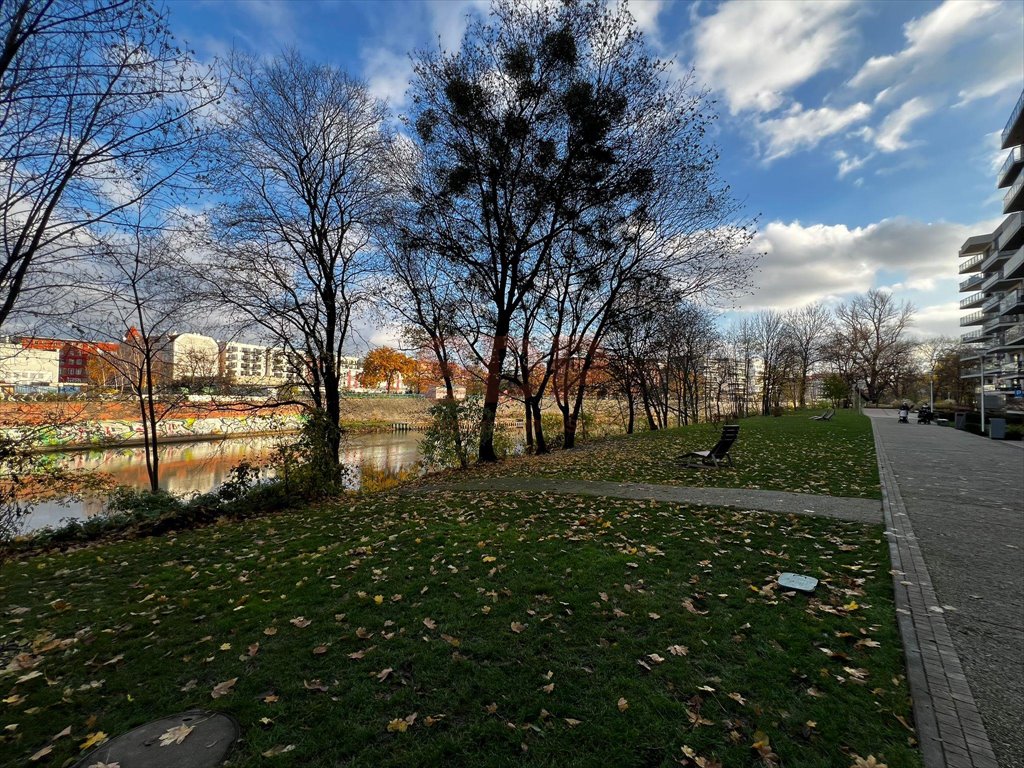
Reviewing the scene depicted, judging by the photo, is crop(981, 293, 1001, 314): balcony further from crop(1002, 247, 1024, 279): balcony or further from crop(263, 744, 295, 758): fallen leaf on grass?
crop(263, 744, 295, 758): fallen leaf on grass

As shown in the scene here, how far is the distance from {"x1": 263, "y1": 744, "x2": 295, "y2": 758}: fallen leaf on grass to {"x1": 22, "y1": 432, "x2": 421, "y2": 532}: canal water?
9064 mm

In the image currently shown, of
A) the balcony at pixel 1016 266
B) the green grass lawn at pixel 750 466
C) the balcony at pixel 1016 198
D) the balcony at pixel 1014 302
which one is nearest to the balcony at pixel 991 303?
the balcony at pixel 1014 302

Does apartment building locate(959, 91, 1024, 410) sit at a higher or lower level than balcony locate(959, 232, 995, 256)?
lower

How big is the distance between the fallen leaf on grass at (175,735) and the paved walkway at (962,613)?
3798 mm

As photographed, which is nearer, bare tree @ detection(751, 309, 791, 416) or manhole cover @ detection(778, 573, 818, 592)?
manhole cover @ detection(778, 573, 818, 592)

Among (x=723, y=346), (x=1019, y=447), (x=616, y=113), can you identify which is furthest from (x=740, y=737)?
(x=723, y=346)

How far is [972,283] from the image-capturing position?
180ft

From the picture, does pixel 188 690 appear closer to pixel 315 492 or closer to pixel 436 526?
pixel 436 526

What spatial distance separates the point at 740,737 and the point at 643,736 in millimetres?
503

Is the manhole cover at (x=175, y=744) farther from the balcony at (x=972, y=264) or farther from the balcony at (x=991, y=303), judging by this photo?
the balcony at (x=972, y=264)

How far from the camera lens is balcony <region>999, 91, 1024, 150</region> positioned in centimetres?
2870

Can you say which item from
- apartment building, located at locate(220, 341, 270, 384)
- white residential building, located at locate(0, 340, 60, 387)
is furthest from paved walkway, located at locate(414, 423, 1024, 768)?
white residential building, located at locate(0, 340, 60, 387)

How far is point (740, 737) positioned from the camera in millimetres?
2289

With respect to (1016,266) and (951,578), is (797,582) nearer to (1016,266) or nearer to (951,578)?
(951,578)
